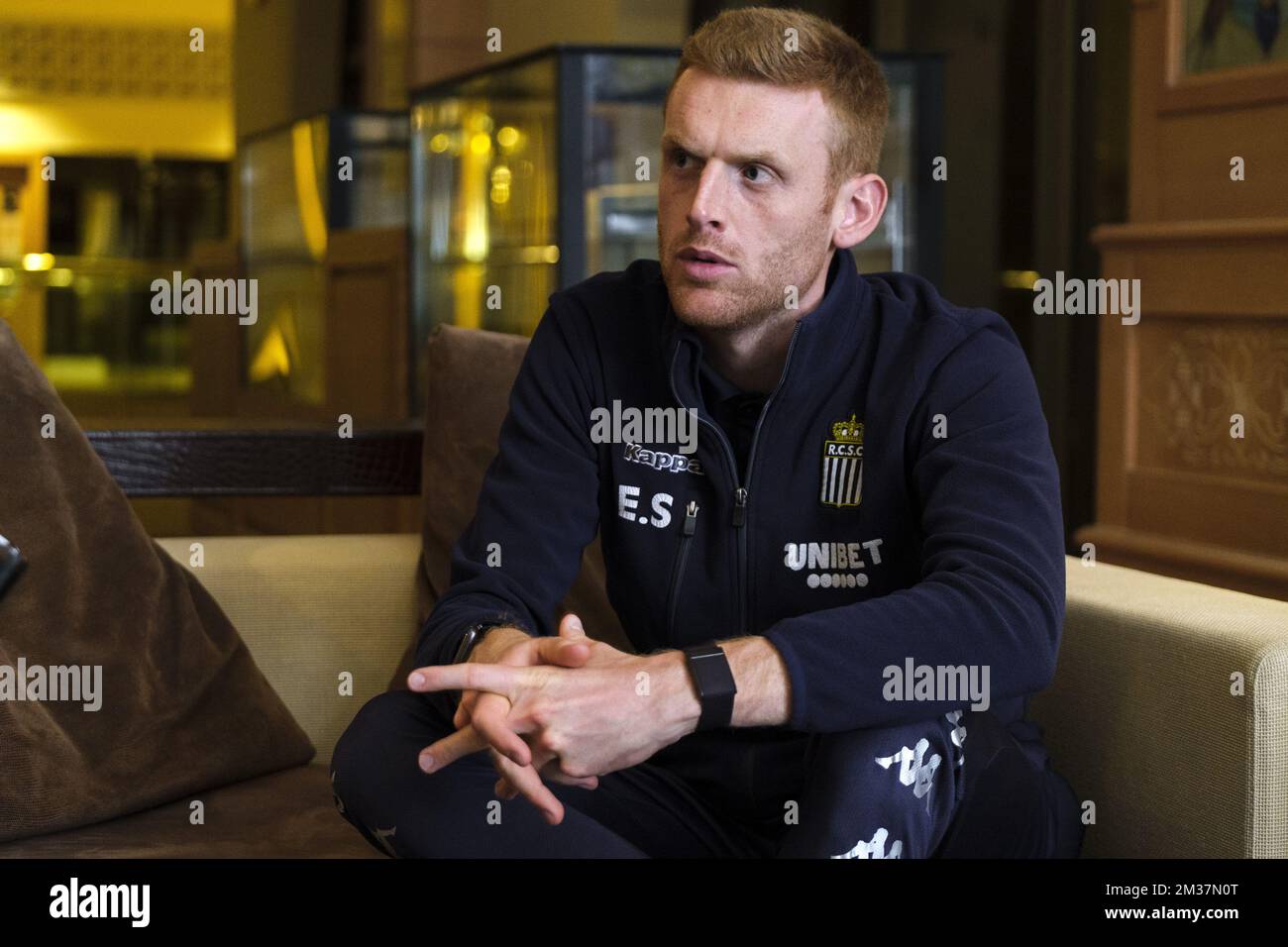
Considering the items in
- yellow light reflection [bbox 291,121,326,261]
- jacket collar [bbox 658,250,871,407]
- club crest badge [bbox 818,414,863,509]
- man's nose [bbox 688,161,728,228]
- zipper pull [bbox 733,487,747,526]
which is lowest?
zipper pull [bbox 733,487,747,526]

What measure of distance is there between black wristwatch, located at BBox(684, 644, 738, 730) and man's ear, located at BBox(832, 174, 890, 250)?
620 millimetres

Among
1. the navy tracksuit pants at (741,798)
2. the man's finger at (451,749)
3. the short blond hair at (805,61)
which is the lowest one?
the navy tracksuit pants at (741,798)

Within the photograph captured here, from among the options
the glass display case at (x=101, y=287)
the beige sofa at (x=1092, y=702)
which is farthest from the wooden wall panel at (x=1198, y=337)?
the glass display case at (x=101, y=287)

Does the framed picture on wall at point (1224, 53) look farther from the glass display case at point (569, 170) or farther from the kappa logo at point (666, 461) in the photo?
the kappa logo at point (666, 461)

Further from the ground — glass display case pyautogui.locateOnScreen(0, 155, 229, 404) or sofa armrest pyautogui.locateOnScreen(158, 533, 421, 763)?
glass display case pyautogui.locateOnScreen(0, 155, 229, 404)

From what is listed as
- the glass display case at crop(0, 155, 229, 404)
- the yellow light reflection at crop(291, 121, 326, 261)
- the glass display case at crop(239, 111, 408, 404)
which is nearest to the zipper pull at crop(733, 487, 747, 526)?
the glass display case at crop(239, 111, 408, 404)

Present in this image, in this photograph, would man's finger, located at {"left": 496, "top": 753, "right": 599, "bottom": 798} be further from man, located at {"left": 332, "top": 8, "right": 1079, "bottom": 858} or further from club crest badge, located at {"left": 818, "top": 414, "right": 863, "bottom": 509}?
club crest badge, located at {"left": 818, "top": 414, "right": 863, "bottom": 509}

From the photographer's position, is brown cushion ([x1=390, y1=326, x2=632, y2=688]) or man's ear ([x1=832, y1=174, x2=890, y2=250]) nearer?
man's ear ([x1=832, y1=174, x2=890, y2=250])

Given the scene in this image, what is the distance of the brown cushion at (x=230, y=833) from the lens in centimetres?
167

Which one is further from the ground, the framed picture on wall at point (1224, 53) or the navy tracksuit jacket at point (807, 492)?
the framed picture on wall at point (1224, 53)

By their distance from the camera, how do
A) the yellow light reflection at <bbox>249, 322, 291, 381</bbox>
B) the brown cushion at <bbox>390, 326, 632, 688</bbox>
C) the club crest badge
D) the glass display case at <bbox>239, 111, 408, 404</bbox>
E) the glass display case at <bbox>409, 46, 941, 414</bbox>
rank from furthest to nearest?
the yellow light reflection at <bbox>249, 322, 291, 381</bbox> → the glass display case at <bbox>239, 111, 408, 404</bbox> → the glass display case at <bbox>409, 46, 941, 414</bbox> → the brown cushion at <bbox>390, 326, 632, 688</bbox> → the club crest badge

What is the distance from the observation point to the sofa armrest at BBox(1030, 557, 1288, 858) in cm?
147

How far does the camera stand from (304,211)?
5676 millimetres
